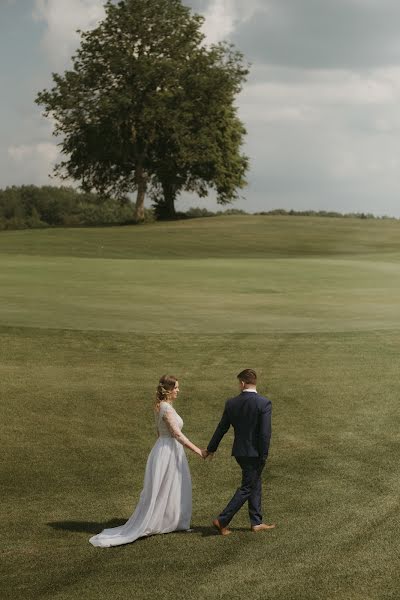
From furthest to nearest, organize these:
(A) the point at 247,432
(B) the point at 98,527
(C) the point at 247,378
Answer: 1. (B) the point at 98,527
2. (A) the point at 247,432
3. (C) the point at 247,378

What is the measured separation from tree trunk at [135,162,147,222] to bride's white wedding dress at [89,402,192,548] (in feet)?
245

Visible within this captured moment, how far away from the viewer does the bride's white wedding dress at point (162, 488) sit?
44.1 feet

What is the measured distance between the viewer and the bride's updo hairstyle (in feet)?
43.6

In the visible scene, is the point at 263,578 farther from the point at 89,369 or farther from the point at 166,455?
the point at 89,369

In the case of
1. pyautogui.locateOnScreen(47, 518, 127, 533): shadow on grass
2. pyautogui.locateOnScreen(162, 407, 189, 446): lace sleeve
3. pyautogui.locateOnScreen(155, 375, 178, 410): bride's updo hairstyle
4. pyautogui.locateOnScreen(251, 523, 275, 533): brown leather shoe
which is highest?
pyautogui.locateOnScreen(155, 375, 178, 410): bride's updo hairstyle

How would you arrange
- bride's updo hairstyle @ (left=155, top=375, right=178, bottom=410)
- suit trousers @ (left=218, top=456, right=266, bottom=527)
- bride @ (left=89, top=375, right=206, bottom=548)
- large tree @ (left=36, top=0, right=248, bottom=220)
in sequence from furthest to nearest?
large tree @ (left=36, top=0, right=248, bottom=220)
suit trousers @ (left=218, top=456, right=266, bottom=527)
bride @ (left=89, top=375, right=206, bottom=548)
bride's updo hairstyle @ (left=155, top=375, right=178, bottom=410)

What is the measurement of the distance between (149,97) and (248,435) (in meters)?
73.5

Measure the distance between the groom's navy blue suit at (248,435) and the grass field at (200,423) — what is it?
0.64 m

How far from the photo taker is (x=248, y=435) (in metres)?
13.4

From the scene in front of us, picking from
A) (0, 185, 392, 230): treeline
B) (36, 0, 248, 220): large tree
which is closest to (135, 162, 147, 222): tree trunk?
(36, 0, 248, 220): large tree

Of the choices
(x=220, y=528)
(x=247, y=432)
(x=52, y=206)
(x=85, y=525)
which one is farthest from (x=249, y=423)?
(x=52, y=206)

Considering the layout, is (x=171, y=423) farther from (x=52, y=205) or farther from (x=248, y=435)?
(x=52, y=205)

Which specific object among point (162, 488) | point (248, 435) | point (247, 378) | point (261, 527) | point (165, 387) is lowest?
point (261, 527)

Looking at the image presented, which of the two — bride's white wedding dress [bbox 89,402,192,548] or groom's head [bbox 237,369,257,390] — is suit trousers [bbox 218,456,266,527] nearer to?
bride's white wedding dress [bbox 89,402,192,548]
